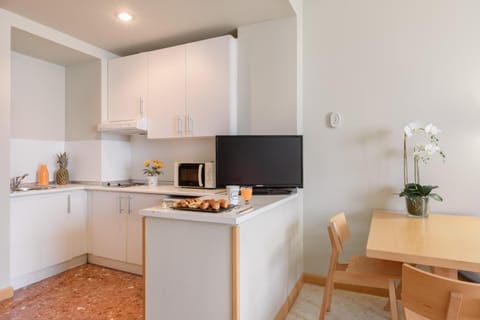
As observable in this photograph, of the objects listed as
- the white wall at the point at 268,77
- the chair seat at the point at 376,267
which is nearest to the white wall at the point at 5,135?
the white wall at the point at 268,77

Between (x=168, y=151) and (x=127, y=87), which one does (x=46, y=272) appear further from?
(x=127, y=87)

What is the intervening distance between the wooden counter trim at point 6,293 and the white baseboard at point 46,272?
0.12 metres

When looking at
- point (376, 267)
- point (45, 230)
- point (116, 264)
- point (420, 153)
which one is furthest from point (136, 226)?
point (420, 153)

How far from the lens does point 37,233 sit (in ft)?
8.96

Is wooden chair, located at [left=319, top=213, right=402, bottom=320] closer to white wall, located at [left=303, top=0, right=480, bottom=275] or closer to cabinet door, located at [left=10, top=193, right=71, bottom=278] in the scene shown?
white wall, located at [left=303, top=0, right=480, bottom=275]

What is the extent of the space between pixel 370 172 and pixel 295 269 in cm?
107

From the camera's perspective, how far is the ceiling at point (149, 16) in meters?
2.37

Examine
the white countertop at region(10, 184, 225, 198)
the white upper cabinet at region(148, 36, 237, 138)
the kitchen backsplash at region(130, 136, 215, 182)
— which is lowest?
the white countertop at region(10, 184, 225, 198)

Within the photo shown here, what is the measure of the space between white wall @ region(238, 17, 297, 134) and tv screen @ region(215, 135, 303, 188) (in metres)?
0.23

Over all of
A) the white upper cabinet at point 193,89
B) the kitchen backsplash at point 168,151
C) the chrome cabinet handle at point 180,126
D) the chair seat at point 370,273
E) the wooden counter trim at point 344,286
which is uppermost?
the white upper cabinet at point 193,89

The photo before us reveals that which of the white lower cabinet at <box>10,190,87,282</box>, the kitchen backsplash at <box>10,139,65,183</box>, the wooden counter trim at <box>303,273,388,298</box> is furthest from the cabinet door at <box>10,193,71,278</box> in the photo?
the wooden counter trim at <box>303,273,388,298</box>

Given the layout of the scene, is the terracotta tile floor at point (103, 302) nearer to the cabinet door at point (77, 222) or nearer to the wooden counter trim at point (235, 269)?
the cabinet door at point (77, 222)

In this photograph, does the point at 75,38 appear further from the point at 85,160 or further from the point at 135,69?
the point at 85,160

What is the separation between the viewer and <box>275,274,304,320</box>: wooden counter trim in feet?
6.70
